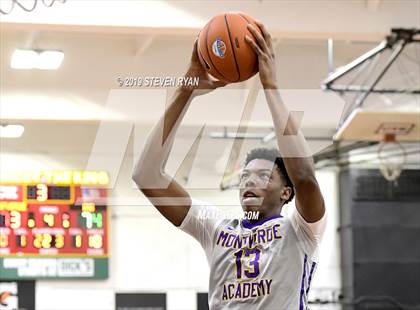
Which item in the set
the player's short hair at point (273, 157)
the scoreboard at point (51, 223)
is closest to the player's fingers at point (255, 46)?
the player's short hair at point (273, 157)

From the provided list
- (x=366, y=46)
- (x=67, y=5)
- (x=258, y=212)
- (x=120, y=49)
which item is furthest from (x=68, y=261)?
(x=258, y=212)

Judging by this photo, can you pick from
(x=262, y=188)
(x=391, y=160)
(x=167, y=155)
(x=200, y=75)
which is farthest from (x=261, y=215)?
(x=391, y=160)

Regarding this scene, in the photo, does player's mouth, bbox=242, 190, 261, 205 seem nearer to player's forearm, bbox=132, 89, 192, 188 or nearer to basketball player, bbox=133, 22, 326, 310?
basketball player, bbox=133, 22, 326, 310

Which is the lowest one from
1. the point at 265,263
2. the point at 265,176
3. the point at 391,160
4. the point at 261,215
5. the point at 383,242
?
the point at 265,263

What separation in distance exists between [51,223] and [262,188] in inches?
327

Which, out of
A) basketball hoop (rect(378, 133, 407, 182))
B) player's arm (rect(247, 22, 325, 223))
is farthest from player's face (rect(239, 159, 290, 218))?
basketball hoop (rect(378, 133, 407, 182))

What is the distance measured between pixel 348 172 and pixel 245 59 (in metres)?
11.4

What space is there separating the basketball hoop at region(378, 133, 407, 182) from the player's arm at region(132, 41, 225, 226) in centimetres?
987

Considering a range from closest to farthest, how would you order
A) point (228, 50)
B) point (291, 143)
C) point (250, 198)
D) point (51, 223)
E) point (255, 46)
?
1. point (291, 143)
2. point (255, 46)
3. point (250, 198)
4. point (228, 50)
5. point (51, 223)

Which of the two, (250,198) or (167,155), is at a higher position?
(167,155)

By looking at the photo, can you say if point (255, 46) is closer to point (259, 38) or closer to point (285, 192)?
point (259, 38)

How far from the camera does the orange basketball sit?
10.1 feet

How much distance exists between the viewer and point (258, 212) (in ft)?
9.96

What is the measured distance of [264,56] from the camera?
2748 mm
